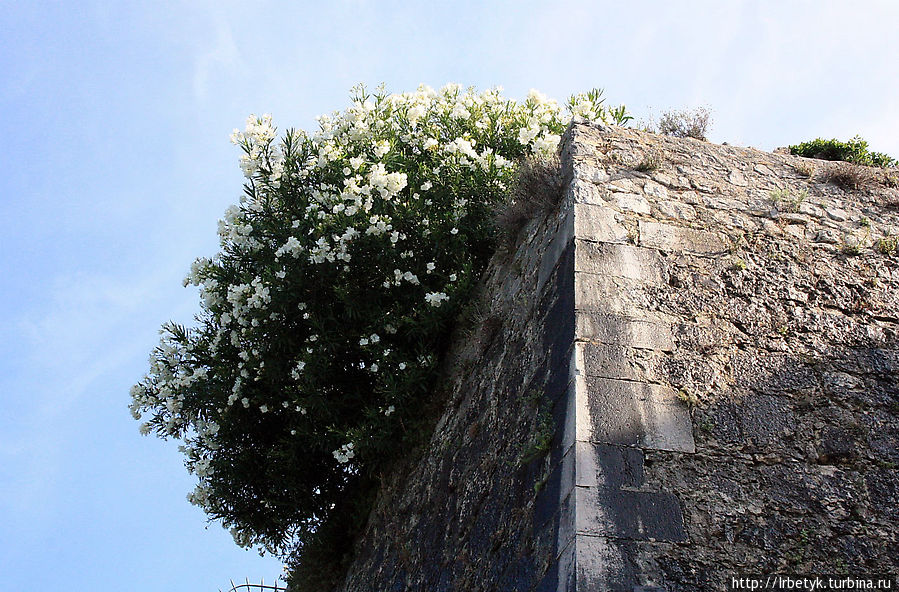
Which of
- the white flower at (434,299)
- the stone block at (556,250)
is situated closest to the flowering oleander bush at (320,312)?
the white flower at (434,299)

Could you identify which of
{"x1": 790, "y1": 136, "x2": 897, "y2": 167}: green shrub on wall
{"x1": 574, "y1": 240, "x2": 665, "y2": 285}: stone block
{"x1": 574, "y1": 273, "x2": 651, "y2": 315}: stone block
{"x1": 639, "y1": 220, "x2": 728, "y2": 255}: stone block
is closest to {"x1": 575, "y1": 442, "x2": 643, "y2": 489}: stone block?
{"x1": 574, "y1": 273, "x2": 651, "y2": 315}: stone block

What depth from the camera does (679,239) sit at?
16.6 ft

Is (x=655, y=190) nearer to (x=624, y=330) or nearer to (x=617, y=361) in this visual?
(x=624, y=330)

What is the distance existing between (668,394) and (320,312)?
303 centimetres

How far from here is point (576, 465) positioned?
3.70m

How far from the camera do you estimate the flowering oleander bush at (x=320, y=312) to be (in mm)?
6102

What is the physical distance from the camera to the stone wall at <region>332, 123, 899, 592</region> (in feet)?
12.1

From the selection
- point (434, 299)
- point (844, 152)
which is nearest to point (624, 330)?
point (434, 299)

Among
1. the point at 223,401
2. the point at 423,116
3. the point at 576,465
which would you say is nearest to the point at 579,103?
the point at 423,116

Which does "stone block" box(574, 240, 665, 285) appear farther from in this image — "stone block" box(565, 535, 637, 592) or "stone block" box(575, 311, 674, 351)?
"stone block" box(565, 535, 637, 592)

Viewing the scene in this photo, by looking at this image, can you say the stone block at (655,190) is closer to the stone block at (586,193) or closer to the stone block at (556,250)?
the stone block at (586,193)

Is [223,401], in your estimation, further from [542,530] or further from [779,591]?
[779,591]

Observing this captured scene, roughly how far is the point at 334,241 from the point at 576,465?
3129 millimetres

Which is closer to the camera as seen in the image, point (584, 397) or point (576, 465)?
point (576, 465)
